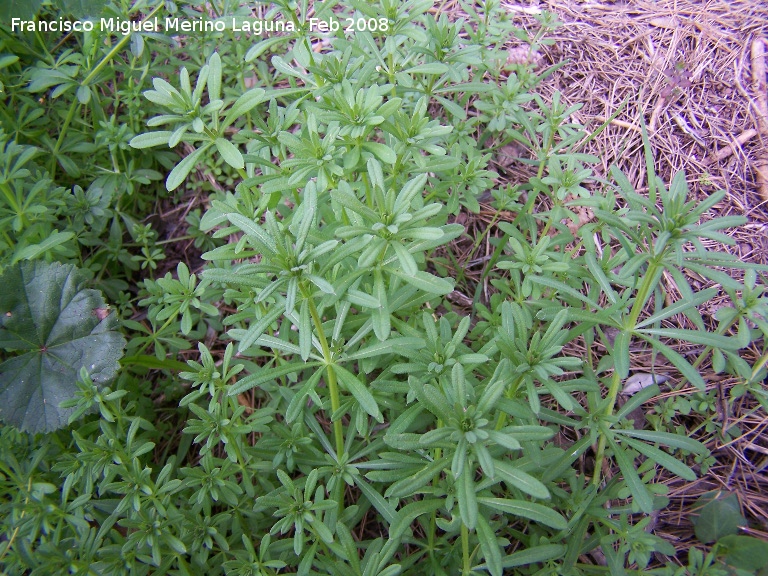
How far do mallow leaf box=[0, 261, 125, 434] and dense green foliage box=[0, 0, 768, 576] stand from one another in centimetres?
11

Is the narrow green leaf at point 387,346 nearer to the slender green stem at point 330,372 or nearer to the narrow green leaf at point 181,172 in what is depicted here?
the slender green stem at point 330,372

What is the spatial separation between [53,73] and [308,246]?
272 centimetres

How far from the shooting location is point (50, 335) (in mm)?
3039

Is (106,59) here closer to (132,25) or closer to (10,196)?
(132,25)

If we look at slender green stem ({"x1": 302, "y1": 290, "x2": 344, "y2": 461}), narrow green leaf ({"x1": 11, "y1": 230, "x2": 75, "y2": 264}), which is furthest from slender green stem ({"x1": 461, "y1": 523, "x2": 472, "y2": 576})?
narrow green leaf ({"x1": 11, "y1": 230, "x2": 75, "y2": 264})

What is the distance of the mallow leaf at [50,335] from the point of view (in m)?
2.88

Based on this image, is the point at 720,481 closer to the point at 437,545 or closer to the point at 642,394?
the point at 642,394

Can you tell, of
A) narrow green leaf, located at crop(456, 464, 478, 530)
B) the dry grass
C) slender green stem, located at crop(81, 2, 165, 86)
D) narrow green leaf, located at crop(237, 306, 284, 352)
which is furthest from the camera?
slender green stem, located at crop(81, 2, 165, 86)

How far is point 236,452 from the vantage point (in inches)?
99.7

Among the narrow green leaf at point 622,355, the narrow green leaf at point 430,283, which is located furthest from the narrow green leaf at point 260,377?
the narrow green leaf at point 622,355

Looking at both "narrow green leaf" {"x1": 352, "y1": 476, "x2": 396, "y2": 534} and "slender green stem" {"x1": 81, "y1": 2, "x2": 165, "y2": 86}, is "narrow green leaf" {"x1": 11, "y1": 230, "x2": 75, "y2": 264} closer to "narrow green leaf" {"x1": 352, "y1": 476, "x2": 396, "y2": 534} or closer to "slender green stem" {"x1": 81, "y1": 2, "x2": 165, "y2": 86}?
"slender green stem" {"x1": 81, "y1": 2, "x2": 165, "y2": 86}

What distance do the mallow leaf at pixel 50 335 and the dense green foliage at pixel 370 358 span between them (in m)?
0.11

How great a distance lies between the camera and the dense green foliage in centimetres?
203

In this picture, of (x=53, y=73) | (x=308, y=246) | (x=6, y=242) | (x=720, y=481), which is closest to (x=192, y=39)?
(x=53, y=73)
